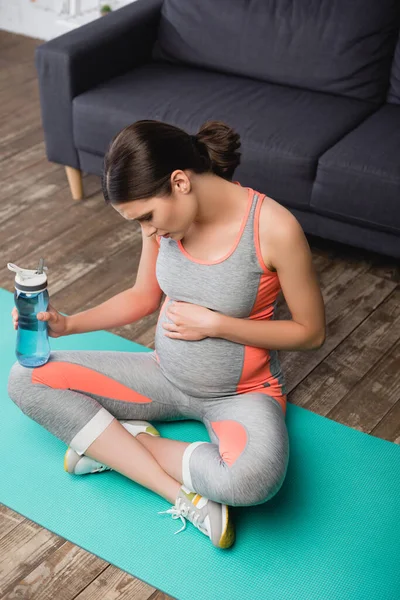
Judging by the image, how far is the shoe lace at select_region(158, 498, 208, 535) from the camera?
1687 millimetres

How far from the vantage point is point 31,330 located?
5.92ft

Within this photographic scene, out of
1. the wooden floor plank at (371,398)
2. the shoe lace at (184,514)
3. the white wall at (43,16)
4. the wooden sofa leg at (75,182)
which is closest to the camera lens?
the shoe lace at (184,514)

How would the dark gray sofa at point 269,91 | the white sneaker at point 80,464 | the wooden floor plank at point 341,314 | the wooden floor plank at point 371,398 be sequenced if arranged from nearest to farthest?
the white sneaker at point 80,464 → the wooden floor plank at point 371,398 → the wooden floor plank at point 341,314 → the dark gray sofa at point 269,91

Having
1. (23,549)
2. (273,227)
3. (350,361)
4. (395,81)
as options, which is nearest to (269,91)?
(395,81)

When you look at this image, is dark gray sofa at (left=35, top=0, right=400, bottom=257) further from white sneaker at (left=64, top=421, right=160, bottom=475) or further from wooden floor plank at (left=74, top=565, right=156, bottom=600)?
wooden floor plank at (left=74, top=565, right=156, bottom=600)

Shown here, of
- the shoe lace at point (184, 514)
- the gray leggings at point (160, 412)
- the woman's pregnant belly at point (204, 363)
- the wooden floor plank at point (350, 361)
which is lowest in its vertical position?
the wooden floor plank at point (350, 361)

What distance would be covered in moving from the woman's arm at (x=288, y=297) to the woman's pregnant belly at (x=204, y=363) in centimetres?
5

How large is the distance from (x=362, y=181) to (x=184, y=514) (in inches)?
47.4

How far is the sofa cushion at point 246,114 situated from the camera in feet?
8.32

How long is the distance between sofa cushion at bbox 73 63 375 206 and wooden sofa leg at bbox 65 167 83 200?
0.41ft

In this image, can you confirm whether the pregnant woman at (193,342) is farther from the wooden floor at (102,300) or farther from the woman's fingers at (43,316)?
the wooden floor at (102,300)

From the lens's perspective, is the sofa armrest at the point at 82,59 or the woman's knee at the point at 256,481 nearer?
the woman's knee at the point at 256,481

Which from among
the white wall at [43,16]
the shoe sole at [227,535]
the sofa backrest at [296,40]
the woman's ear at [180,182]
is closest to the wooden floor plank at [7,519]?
the shoe sole at [227,535]

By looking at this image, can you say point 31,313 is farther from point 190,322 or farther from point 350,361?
point 350,361
